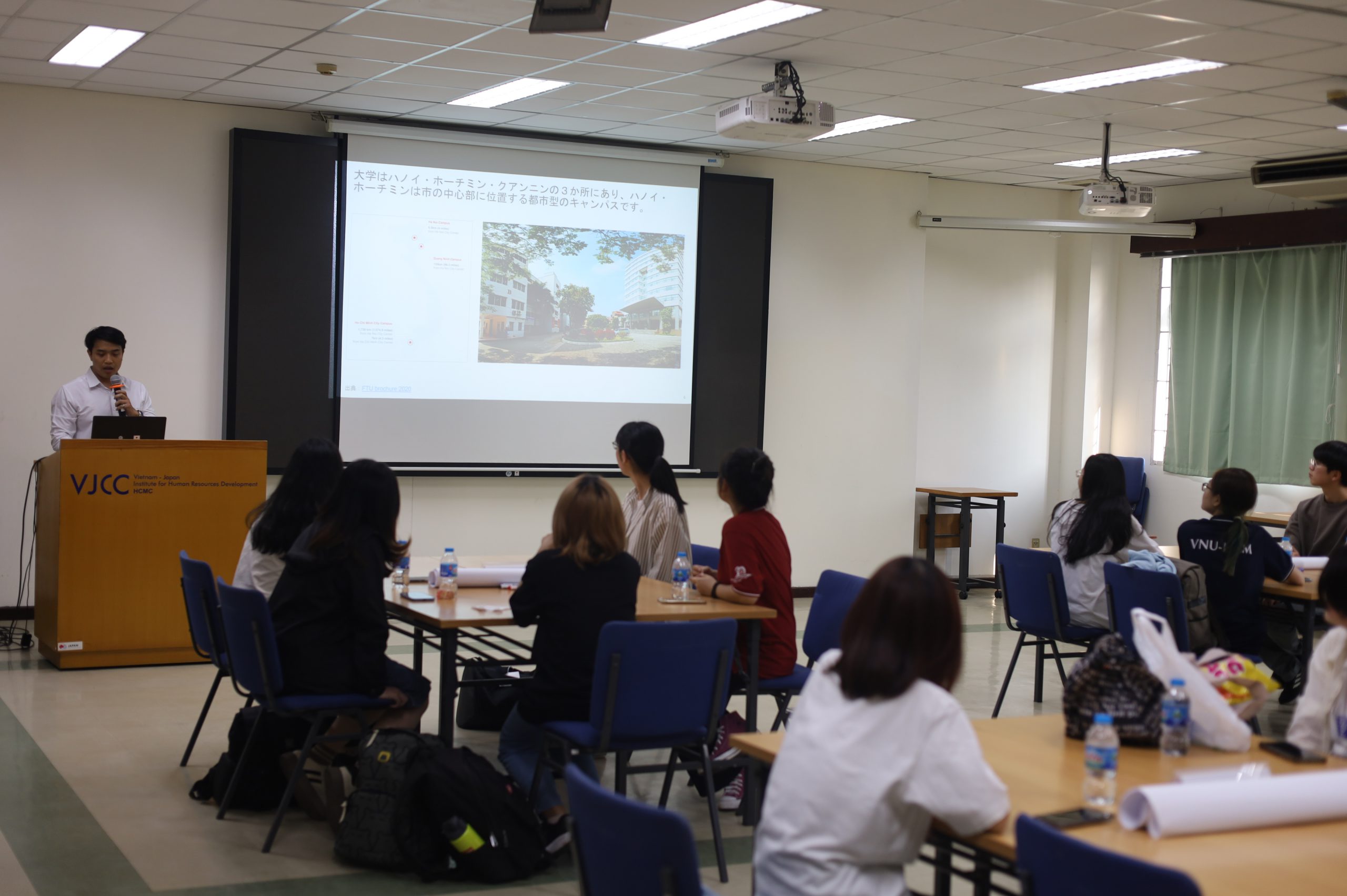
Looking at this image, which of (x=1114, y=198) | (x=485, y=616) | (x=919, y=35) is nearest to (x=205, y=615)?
(x=485, y=616)

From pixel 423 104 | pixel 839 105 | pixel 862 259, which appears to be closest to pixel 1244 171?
pixel 862 259

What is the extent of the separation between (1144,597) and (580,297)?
447 centimetres

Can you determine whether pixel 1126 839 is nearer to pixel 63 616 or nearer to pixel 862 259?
pixel 63 616

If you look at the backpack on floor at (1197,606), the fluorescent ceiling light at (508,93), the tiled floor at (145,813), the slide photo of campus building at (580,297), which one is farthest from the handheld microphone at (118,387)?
the backpack on floor at (1197,606)

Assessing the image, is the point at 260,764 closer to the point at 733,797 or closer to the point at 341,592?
the point at 341,592

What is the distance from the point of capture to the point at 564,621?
367cm

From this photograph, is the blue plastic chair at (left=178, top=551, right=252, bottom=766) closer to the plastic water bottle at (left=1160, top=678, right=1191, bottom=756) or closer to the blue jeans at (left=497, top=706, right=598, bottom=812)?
the blue jeans at (left=497, top=706, right=598, bottom=812)

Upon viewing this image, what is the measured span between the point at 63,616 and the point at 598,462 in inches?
138

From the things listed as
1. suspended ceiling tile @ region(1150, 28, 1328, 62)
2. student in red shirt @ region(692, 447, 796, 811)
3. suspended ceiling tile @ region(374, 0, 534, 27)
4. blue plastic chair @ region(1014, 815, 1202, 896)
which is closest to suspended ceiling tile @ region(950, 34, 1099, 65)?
suspended ceiling tile @ region(1150, 28, 1328, 62)

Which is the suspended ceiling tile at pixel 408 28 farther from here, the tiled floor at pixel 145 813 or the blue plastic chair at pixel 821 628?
the tiled floor at pixel 145 813

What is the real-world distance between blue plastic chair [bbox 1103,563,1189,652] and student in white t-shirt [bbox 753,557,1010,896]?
10.0 feet

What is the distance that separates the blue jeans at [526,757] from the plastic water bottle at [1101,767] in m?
1.91

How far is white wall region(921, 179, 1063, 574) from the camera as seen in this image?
32.7 feet

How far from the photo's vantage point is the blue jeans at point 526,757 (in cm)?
386
